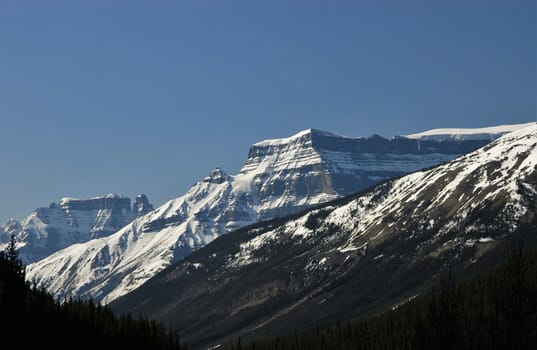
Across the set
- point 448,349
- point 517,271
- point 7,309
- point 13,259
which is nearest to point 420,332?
point 448,349

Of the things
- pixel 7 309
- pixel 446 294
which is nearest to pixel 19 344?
pixel 7 309

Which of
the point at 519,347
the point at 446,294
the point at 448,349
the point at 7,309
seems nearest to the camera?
the point at 519,347

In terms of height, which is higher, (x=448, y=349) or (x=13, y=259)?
(x=13, y=259)

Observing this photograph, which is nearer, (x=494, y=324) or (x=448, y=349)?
(x=448, y=349)

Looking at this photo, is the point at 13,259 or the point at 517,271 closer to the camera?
the point at 517,271

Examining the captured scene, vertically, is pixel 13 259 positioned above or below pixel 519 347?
above

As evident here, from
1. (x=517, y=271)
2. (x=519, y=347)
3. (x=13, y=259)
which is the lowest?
(x=519, y=347)

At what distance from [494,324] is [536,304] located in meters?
4.78

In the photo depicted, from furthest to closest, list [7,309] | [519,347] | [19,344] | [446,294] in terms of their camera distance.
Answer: [19,344]
[7,309]
[446,294]
[519,347]

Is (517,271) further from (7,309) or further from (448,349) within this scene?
(7,309)

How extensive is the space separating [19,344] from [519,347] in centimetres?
13204

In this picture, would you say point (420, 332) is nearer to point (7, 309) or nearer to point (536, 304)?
point (536, 304)

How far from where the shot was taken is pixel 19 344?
187m

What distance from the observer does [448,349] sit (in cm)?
8175
